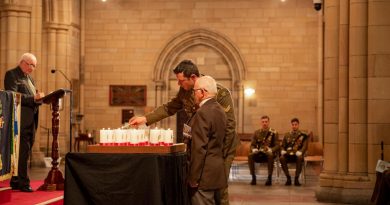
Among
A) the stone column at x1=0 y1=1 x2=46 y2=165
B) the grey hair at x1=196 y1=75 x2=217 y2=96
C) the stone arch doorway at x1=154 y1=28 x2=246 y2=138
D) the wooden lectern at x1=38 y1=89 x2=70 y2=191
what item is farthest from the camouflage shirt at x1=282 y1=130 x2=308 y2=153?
the grey hair at x1=196 y1=75 x2=217 y2=96

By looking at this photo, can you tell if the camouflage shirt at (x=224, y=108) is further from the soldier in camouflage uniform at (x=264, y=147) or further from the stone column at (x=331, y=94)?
the soldier in camouflage uniform at (x=264, y=147)

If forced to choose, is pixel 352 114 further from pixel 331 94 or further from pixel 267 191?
pixel 267 191

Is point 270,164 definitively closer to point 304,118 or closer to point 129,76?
point 304,118

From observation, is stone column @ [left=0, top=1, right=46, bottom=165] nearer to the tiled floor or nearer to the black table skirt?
the tiled floor

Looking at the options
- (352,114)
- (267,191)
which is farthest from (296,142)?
(352,114)

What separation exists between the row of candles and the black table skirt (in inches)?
7.8

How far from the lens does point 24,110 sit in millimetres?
8273

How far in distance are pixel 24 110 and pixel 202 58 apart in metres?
14.0

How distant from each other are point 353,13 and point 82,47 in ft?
43.7

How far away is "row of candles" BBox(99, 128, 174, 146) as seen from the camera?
6176mm

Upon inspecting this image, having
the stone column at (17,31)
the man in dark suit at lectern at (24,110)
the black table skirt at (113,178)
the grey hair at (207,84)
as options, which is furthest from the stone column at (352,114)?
the stone column at (17,31)

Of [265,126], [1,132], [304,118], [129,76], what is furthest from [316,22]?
[1,132]

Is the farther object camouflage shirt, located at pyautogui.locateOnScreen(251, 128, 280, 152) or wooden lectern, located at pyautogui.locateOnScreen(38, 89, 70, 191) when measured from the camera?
camouflage shirt, located at pyautogui.locateOnScreen(251, 128, 280, 152)

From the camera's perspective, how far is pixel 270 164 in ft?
45.1
